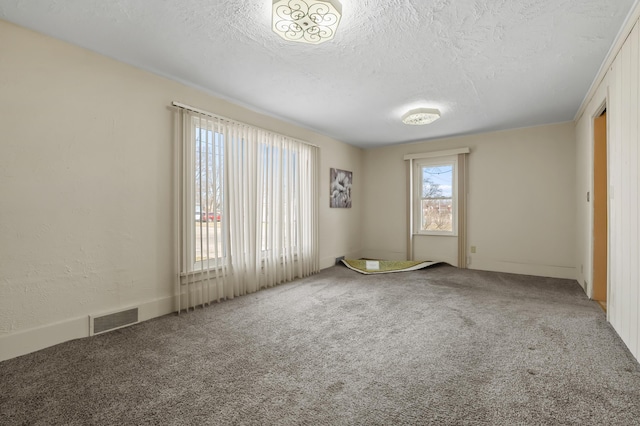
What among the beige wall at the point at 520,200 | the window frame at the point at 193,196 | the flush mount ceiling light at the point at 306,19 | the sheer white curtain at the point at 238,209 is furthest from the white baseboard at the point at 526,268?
the flush mount ceiling light at the point at 306,19

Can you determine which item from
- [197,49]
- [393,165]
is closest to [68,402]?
[197,49]

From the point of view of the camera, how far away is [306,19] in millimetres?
1974

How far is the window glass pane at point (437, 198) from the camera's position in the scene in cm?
548

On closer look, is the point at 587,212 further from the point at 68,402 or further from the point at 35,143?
the point at 35,143

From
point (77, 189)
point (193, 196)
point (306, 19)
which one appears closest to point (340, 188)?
point (193, 196)

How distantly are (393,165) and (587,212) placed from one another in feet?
10.1

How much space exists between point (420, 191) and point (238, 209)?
3610 millimetres

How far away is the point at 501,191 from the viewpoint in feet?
16.3

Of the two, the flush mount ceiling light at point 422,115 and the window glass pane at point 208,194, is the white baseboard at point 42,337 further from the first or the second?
the flush mount ceiling light at point 422,115

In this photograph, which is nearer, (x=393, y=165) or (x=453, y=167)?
(x=453, y=167)

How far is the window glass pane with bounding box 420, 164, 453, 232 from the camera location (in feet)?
18.0

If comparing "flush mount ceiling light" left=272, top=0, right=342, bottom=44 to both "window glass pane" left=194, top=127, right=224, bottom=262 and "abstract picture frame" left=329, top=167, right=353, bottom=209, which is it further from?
"abstract picture frame" left=329, top=167, right=353, bottom=209

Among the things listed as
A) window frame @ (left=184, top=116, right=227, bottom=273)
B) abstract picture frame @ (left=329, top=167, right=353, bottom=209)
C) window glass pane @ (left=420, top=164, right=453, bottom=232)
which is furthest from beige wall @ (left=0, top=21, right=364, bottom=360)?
window glass pane @ (left=420, top=164, right=453, bottom=232)

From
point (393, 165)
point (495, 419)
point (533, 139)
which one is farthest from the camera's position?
point (393, 165)
